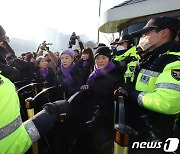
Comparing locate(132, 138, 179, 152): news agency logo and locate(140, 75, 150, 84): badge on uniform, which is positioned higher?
locate(140, 75, 150, 84): badge on uniform

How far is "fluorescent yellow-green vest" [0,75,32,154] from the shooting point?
4.17 ft

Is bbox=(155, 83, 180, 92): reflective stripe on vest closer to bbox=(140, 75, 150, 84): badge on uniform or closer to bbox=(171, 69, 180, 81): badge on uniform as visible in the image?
bbox=(171, 69, 180, 81): badge on uniform

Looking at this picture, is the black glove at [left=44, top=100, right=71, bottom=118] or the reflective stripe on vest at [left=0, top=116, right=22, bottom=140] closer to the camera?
the reflective stripe on vest at [left=0, top=116, right=22, bottom=140]

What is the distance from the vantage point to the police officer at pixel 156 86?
1.65 m

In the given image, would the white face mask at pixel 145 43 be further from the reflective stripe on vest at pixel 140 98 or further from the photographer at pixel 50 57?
the photographer at pixel 50 57

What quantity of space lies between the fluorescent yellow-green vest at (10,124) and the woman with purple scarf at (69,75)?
2342 millimetres

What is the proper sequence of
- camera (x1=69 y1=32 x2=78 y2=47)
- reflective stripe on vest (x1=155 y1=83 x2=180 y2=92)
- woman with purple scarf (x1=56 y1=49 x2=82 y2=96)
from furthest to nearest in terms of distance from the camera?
1. camera (x1=69 y1=32 x2=78 y2=47)
2. woman with purple scarf (x1=56 y1=49 x2=82 y2=96)
3. reflective stripe on vest (x1=155 y1=83 x2=180 y2=92)

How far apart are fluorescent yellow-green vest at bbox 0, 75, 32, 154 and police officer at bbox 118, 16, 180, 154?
1.00m

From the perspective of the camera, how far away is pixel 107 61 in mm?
3182

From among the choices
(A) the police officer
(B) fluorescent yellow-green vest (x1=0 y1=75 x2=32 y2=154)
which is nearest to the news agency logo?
(A) the police officer

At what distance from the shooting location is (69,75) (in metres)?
3.89

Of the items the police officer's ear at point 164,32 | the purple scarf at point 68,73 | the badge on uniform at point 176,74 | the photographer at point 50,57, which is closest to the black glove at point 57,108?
the badge on uniform at point 176,74

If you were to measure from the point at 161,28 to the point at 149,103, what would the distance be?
2.62ft

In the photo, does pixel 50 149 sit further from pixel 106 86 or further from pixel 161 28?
pixel 161 28
